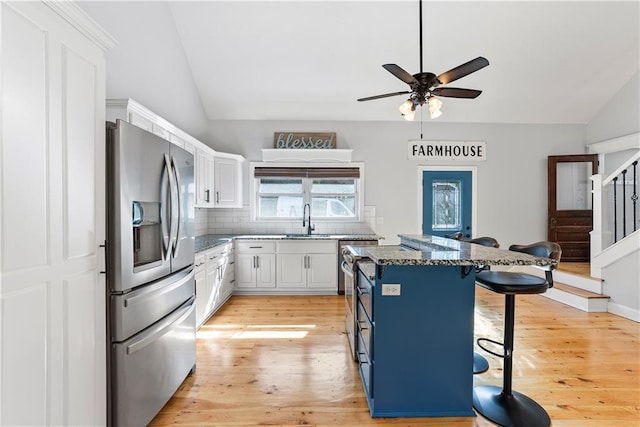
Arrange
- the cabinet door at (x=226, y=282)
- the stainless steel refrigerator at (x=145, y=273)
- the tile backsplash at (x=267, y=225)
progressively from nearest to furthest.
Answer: the stainless steel refrigerator at (x=145, y=273) < the cabinet door at (x=226, y=282) < the tile backsplash at (x=267, y=225)

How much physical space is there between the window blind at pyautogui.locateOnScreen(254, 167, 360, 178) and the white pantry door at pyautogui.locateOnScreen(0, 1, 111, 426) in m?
3.59

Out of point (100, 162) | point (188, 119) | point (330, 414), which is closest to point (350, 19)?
point (188, 119)

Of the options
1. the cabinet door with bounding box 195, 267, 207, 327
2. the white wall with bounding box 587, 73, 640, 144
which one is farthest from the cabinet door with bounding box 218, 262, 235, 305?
the white wall with bounding box 587, 73, 640, 144

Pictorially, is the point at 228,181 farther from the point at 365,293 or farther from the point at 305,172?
the point at 365,293

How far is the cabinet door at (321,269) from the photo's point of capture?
15.1 ft

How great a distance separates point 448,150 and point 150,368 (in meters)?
5.32

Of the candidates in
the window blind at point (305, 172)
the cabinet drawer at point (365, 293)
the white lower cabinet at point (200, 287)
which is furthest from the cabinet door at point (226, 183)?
the cabinet drawer at point (365, 293)

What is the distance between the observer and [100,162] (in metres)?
1.57

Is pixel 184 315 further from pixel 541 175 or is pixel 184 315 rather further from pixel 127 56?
pixel 541 175

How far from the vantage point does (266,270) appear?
15.0ft

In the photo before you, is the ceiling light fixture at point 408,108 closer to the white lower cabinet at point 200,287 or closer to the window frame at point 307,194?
the window frame at point 307,194

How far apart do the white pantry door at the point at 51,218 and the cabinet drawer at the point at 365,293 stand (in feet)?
5.17

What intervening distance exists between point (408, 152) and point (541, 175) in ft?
8.22

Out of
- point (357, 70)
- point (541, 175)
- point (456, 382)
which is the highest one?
point (357, 70)
